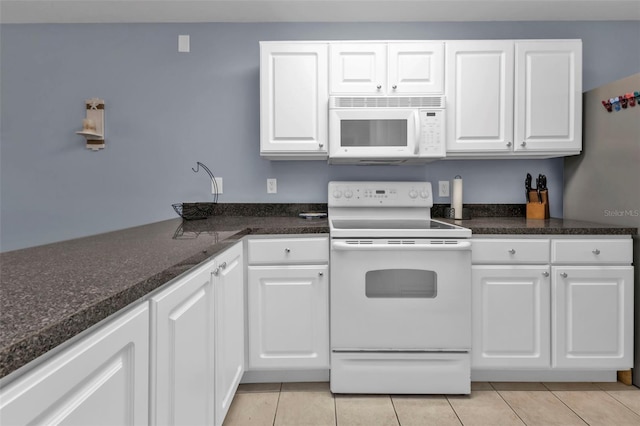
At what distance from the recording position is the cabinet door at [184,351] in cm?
96

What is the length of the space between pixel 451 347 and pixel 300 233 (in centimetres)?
95

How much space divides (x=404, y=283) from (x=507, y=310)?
570 millimetres

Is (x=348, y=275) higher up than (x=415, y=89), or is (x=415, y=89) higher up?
(x=415, y=89)

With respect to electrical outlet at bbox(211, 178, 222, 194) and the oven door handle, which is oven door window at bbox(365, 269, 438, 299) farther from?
electrical outlet at bbox(211, 178, 222, 194)

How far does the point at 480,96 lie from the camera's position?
2.38 metres

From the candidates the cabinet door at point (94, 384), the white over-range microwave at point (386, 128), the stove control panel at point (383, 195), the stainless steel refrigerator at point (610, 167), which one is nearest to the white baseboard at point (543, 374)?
the stainless steel refrigerator at point (610, 167)

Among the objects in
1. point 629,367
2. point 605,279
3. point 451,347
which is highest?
point 605,279

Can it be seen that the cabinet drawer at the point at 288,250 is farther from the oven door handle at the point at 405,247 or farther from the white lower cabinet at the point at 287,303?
the oven door handle at the point at 405,247

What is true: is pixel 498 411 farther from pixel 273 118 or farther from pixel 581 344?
pixel 273 118

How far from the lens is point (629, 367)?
205cm

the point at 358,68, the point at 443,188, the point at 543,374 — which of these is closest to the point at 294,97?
the point at 358,68

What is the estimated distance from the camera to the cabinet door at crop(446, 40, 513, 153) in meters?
2.37

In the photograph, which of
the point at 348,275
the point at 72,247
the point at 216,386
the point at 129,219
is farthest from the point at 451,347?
the point at 129,219

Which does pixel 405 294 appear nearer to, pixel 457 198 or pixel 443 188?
pixel 457 198
